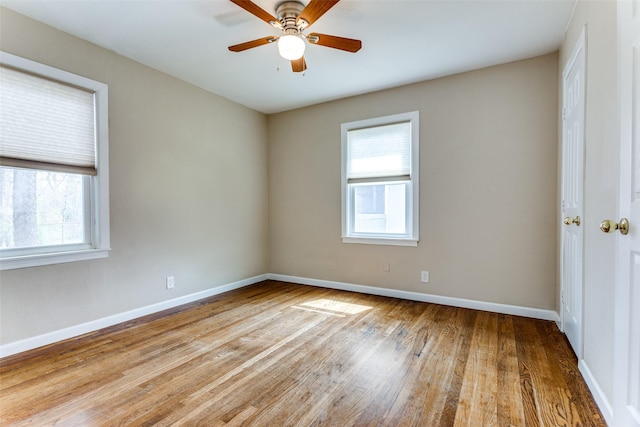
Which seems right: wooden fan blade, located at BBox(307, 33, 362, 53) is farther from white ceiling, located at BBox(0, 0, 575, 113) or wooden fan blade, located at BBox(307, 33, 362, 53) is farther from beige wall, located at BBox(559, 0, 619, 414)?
beige wall, located at BBox(559, 0, 619, 414)

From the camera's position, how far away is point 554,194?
2.91 metres

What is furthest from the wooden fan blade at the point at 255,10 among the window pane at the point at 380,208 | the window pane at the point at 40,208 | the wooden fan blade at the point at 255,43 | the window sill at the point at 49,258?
the window sill at the point at 49,258

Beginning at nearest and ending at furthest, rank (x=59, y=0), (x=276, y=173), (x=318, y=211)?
(x=59, y=0) → (x=318, y=211) → (x=276, y=173)

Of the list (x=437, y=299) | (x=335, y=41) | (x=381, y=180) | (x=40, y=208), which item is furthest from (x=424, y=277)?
(x=40, y=208)

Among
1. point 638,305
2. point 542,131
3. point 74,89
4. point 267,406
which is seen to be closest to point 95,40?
point 74,89

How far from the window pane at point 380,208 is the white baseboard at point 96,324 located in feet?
6.80

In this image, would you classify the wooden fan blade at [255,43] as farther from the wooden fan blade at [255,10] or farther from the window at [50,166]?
the window at [50,166]

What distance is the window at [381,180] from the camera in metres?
3.65

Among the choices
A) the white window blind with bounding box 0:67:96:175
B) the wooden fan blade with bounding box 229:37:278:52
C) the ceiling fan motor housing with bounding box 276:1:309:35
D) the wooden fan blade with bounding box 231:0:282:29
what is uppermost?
the ceiling fan motor housing with bounding box 276:1:309:35

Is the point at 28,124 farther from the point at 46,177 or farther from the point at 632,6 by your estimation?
the point at 632,6

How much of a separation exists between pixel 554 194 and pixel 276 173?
3.49 metres

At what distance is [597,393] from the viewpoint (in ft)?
5.45

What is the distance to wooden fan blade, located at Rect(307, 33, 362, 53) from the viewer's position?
7.33ft

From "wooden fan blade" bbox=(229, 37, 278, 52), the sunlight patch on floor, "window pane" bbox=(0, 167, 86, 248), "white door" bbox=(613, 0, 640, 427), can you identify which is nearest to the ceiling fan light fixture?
"wooden fan blade" bbox=(229, 37, 278, 52)
